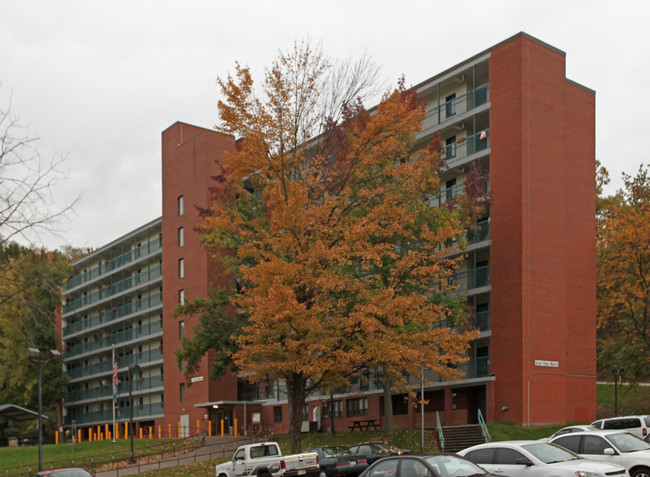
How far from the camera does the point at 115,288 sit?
78.4m

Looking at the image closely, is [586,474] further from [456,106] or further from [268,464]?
[456,106]

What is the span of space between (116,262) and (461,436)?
166 ft

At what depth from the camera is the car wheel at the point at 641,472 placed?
18703mm

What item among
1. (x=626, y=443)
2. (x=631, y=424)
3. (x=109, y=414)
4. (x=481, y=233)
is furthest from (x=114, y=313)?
(x=626, y=443)

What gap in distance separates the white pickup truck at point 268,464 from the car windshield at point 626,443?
10971mm

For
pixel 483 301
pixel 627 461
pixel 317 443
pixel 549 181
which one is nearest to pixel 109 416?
pixel 317 443

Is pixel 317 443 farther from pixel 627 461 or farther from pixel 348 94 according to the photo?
pixel 627 461

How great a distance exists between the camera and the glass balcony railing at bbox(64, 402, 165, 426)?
6650 cm

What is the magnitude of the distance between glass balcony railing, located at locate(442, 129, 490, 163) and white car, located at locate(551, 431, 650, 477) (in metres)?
24.0

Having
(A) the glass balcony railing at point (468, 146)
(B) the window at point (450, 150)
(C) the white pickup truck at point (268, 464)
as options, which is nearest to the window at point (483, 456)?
(C) the white pickup truck at point (268, 464)

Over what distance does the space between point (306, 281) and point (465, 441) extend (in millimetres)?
15828

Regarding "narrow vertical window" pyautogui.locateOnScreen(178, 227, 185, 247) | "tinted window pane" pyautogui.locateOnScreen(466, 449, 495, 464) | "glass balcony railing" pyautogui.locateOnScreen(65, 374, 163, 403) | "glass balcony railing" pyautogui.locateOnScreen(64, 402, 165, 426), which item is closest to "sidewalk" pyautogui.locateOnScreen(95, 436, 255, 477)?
"glass balcony railing" pyautogui.locateOnScreen(64, 402, 165, 426)

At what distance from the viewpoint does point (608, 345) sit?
4772 cm

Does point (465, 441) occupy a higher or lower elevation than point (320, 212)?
lower
